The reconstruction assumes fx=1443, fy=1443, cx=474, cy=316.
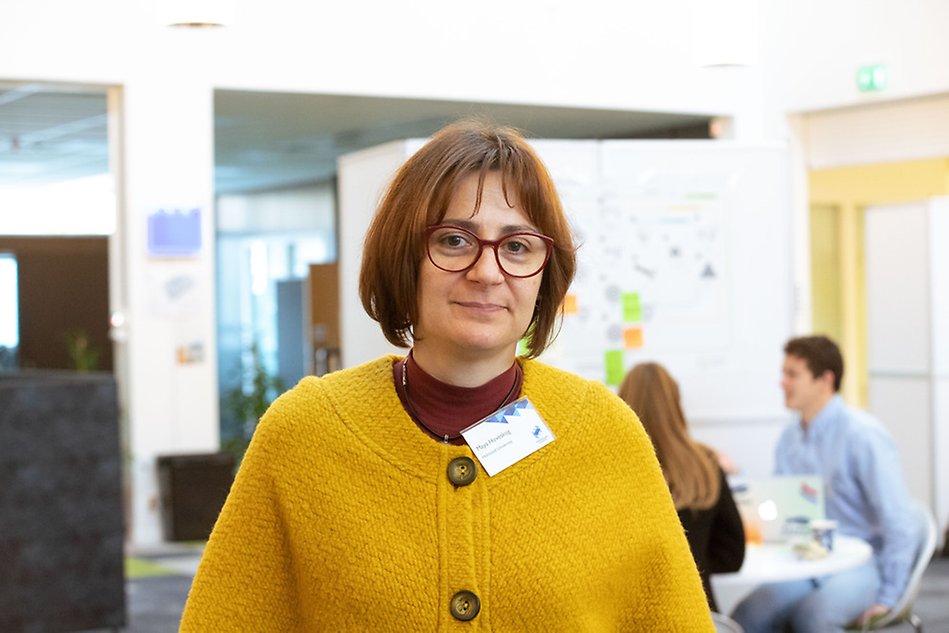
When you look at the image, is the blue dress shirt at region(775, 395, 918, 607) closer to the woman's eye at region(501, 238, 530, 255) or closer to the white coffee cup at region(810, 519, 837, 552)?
the white coffee cup at region(810, 519, 837, 552)

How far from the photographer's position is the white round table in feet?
13.4

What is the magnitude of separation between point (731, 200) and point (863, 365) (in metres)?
6.67

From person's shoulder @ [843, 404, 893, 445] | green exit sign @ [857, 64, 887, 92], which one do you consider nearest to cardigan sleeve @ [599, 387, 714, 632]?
person's shoulder @ [843, 404, 893, 445]

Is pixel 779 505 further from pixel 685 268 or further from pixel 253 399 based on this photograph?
pixel 253 399

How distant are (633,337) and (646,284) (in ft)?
0.81

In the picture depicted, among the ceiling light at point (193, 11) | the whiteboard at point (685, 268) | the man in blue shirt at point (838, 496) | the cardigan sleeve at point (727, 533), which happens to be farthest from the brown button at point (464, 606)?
the whiteboard at point (685, 268)

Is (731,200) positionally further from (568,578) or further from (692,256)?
(568,578)

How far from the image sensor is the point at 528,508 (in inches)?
61.6

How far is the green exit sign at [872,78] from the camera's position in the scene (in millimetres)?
9250

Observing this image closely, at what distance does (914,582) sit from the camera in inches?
181

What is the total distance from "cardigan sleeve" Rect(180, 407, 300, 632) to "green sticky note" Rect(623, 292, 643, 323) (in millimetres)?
4928

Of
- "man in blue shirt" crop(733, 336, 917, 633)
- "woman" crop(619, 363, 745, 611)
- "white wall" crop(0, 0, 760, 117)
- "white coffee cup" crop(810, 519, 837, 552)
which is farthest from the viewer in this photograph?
"white wall" crop(0, 0, 760, 117)

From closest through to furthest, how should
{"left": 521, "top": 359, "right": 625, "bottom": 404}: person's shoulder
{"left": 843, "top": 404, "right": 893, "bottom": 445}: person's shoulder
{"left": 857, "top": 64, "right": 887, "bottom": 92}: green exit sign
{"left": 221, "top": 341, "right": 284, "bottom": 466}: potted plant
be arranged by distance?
{"left": 521, "top": 359, "right": 625, "bottom": 404}: person's shoulder → {"left": 843, "top": 404, "right": 893, "bottom": 445}: person's shoulder → {"left": 857, "top": 64, "right": 887, "bottom": 92}: green exit sign → {"left": 221, "top": 341, "right": 284, "bottom": 466}: potted plant

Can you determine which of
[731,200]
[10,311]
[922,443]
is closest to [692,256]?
[731,200]
